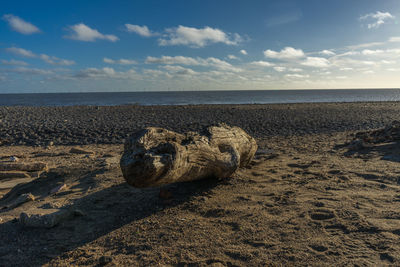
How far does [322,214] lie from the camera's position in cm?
346

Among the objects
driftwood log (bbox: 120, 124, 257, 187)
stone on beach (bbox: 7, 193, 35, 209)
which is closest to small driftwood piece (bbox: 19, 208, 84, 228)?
stone on beach (bbox: 7, 193, 35, 209)

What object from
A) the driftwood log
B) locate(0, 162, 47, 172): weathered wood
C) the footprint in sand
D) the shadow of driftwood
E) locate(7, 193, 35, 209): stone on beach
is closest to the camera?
the shadow of driftwood

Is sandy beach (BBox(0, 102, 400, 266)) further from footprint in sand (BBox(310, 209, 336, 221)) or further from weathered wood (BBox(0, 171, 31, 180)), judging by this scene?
weathered wood (BBox(0, 171, 31, 180))

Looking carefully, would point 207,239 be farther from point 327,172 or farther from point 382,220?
point 327,172

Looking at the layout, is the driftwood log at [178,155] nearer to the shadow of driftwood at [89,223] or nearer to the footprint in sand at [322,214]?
the shadow of driftwood at [89,223]

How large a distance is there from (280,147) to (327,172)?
11.2ft

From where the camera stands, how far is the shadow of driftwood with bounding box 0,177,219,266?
2943 mm

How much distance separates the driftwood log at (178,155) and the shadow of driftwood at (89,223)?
1.67ft

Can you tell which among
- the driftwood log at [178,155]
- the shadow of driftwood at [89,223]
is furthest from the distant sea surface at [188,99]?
Result: the shadow of driftwood at [89,223]

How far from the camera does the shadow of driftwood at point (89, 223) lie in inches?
116

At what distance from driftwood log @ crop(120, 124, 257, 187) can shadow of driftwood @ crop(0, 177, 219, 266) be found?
0.51 meters

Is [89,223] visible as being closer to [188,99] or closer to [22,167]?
[22,167]

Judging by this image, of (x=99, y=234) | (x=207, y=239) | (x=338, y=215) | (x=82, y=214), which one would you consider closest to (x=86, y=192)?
(x=82, y=214)

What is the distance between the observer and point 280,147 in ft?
28.6
